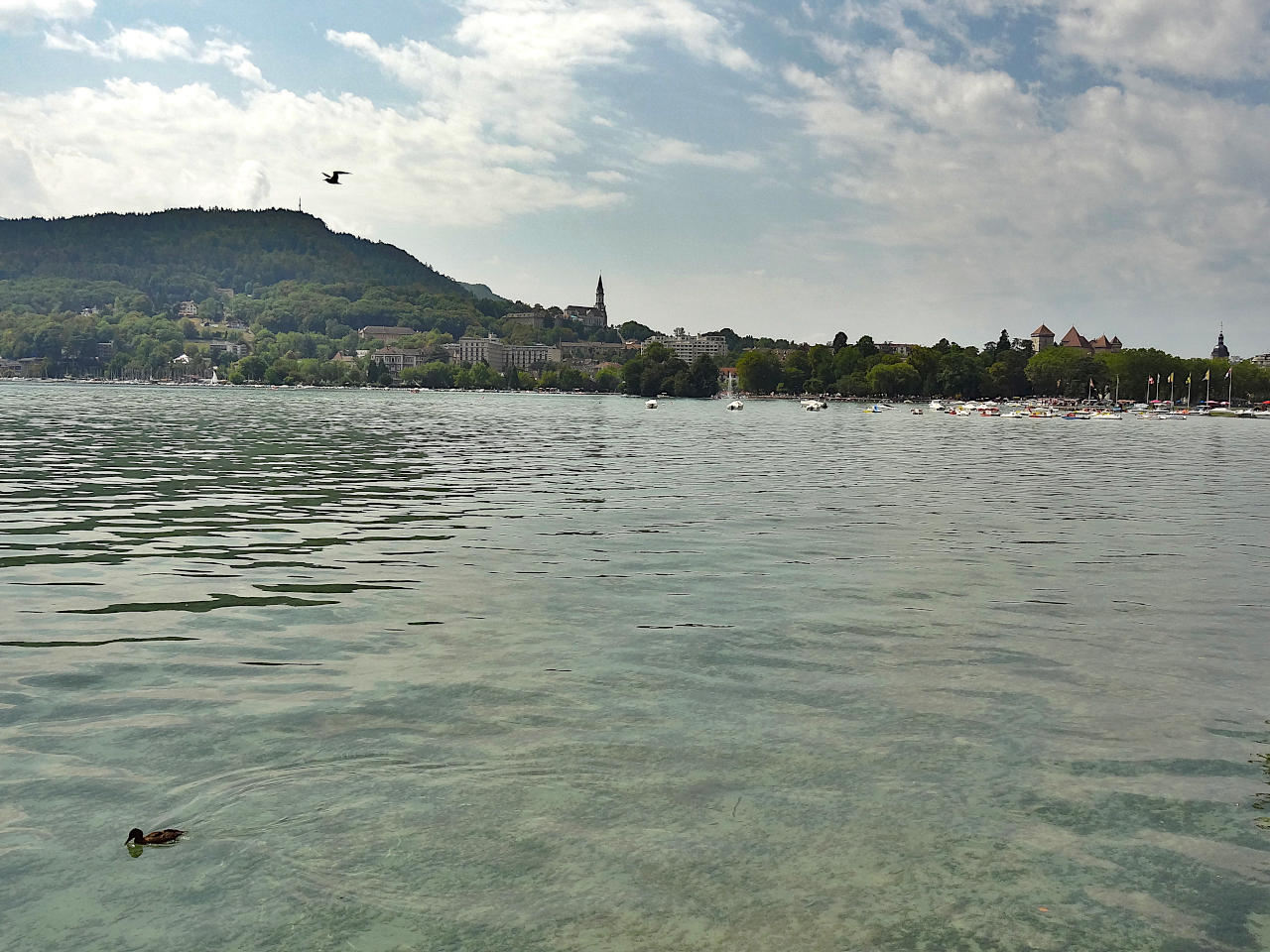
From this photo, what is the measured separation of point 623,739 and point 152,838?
14.2 feet

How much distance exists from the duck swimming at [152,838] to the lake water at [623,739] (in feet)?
0.36

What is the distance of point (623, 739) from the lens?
10.2 metres

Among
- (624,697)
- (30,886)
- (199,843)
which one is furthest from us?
(624,697)

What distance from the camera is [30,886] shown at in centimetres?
708

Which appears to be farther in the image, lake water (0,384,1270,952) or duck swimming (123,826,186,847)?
duck swimming (123,826,186,847)

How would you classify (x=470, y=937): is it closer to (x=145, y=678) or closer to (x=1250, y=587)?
(x=145, y=678)

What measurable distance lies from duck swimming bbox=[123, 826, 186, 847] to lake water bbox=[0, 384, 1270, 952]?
0.36 feet

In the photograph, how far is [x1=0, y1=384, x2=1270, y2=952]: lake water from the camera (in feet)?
22.8

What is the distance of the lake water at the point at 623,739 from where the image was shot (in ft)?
22.8

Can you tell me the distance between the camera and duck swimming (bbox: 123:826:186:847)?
769 centimetres

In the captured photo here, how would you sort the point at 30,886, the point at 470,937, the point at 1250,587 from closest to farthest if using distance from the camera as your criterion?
the point at 470,937, the point at 30,886, the point at 1250,587

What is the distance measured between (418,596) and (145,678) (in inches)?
215

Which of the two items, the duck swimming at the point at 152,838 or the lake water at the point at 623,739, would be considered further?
the duck swimming at the point at 152,838

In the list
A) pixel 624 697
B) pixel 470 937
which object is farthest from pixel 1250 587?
pixel 470 937
